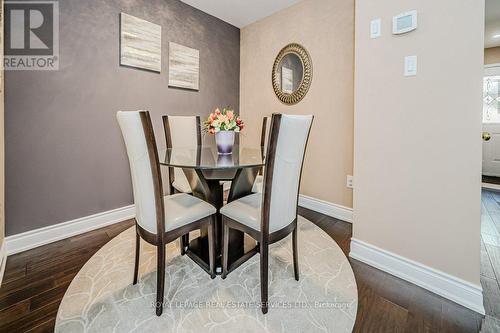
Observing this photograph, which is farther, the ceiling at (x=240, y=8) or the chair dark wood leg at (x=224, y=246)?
the ceiling at (x=240, y=8)

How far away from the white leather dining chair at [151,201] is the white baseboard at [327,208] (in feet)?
5.86

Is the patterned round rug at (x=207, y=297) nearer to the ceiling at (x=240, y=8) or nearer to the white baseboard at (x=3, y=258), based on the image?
the white baseboard at (x=3, y=258)

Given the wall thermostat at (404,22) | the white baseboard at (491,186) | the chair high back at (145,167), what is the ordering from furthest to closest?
1. the white baseboard at (491,186)
2. the wall thermostat at (404,22)
3. the chair high back at (145,167)

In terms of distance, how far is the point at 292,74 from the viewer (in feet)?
9.91

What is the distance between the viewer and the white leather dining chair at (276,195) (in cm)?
123

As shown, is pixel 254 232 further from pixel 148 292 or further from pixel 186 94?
pixel 186 94

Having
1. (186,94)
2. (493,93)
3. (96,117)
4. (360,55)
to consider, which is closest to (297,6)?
(360,55)

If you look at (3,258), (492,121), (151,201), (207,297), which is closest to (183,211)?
(151,201)

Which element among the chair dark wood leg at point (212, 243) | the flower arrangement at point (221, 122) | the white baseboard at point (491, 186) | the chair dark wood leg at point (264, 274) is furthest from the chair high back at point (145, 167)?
the white baseboard at point (491, 186)

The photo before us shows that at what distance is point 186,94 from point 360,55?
2.12m

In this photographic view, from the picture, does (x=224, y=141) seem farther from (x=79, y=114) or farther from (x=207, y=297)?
(x=79, y=114)

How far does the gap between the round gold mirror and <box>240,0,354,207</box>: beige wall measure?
0.24ft

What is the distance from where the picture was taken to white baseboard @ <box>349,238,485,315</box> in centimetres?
137

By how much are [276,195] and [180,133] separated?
156cm
